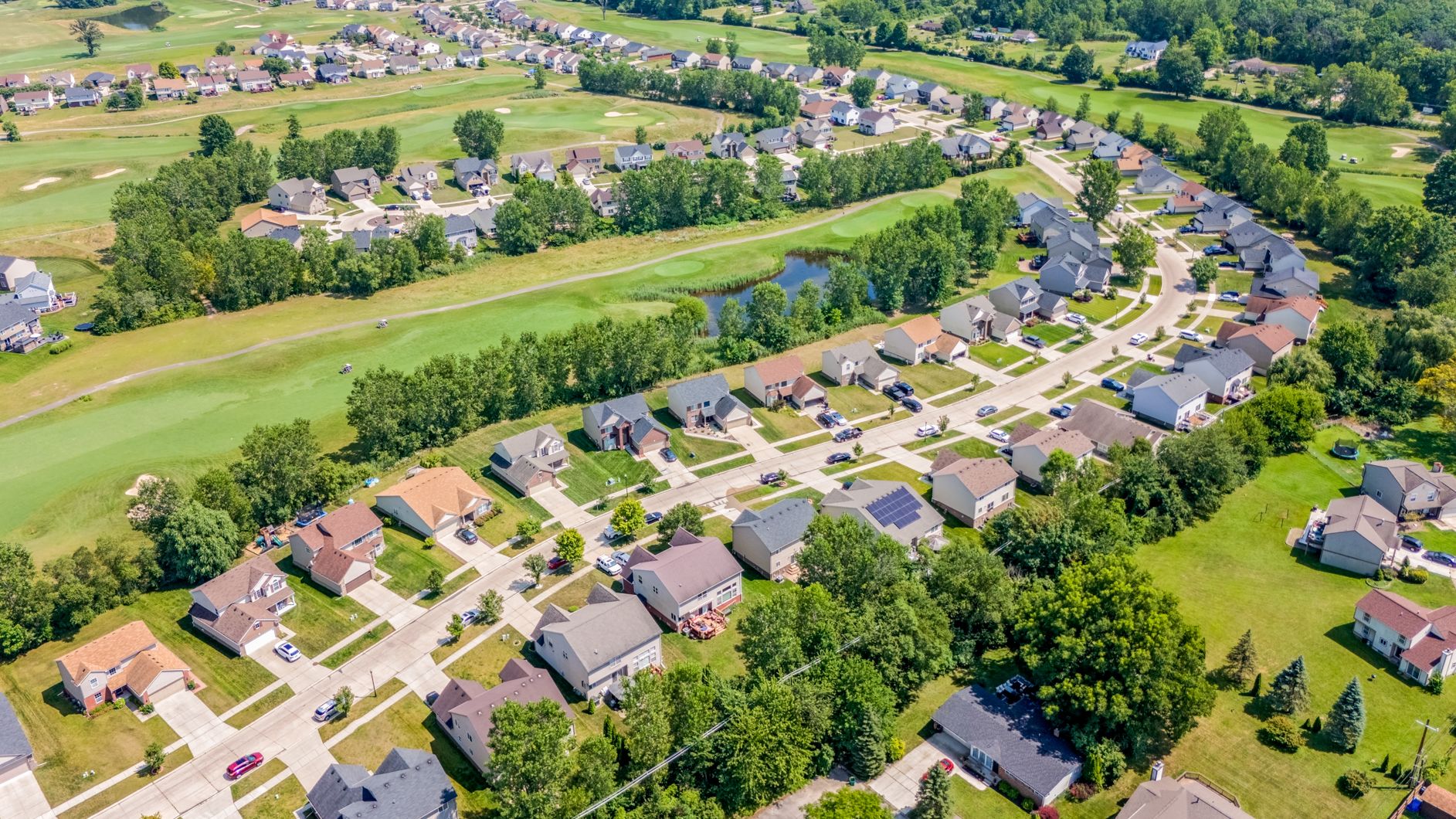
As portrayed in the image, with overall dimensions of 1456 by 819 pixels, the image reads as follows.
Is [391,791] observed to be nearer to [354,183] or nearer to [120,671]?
[120,671]

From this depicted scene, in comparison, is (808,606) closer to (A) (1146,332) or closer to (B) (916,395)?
(B) (916,395)

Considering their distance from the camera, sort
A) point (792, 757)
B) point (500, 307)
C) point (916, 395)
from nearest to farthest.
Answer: point (792, 757) < point (916, 395) < point (500, 307)

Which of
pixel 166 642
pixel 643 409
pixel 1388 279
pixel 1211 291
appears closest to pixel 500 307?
pixel 643 409

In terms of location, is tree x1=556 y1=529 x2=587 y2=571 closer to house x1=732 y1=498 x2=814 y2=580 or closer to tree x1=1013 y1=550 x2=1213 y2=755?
house x1=732 y1=498 x2=814 y2=580

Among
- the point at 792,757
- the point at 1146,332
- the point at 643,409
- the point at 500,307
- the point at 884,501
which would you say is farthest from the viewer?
the point at 500,307

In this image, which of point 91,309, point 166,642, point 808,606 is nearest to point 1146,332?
point 808,606

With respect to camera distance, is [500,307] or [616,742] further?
[500,307]

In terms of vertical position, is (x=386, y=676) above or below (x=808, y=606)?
below
